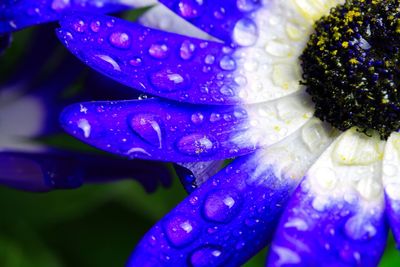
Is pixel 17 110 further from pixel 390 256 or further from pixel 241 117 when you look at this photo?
pixel 390 256

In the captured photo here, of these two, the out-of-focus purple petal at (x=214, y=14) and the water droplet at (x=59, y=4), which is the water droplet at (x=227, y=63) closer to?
the out-of-focus purple petal at (x=214, y=14)

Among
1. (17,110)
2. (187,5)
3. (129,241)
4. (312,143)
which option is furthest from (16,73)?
(312,143)

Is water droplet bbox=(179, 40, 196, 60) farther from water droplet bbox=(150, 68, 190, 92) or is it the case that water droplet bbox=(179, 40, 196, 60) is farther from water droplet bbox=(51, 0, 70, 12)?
water droplet bbox=(51, 0, 70, 12)

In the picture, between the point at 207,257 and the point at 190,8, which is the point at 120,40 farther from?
the point at 207,257

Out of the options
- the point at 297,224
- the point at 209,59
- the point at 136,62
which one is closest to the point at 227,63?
the point at 209,59

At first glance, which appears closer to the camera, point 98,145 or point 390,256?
point 98,145

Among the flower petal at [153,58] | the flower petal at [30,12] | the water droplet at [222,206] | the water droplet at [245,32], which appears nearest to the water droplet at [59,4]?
the flower petal at [30,12]

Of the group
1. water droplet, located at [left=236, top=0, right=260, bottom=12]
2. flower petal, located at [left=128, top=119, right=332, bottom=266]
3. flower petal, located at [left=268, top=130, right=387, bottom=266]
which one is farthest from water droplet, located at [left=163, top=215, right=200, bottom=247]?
water droplet, located at [left=236, top=0, right=260, bottom=12]
